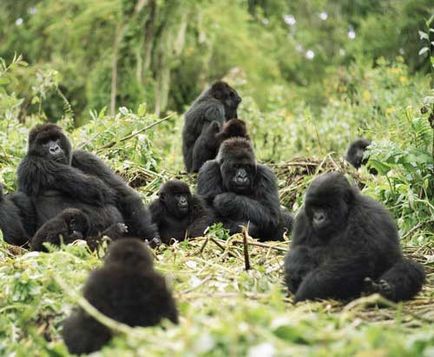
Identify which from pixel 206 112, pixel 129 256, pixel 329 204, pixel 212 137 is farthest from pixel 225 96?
pixel 129 256

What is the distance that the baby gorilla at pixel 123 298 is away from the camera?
4109 mm

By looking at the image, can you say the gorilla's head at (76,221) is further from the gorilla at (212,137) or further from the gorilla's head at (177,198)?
the gorilla at (212,137)

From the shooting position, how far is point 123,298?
4.12m

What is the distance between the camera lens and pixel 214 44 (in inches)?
904

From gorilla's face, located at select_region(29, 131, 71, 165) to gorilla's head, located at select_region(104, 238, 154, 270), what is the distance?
3669 mm

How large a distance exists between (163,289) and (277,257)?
2463 millimetres

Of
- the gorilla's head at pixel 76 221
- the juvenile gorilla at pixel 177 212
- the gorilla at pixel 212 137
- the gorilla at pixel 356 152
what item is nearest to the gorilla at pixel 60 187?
the juvenile gorilla at pixel 177 212

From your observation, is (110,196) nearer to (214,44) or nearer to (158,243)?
(158,243)

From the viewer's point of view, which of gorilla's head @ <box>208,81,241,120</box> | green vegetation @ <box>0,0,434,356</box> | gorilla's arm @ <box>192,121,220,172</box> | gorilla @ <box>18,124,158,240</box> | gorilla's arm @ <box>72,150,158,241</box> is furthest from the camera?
gorilla's head @ <box>208,81,241,120</box>

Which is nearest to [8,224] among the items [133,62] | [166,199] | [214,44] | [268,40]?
[166,199]

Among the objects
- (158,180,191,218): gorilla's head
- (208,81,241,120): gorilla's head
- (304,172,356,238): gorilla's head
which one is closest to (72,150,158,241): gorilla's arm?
(158,180,191,218): gorilla's head

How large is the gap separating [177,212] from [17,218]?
1.40m

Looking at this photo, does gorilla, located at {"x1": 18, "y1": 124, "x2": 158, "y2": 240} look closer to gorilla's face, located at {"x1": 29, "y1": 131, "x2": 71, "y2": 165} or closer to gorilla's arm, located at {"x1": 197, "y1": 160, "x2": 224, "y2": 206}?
gorilla's face, located at {"x1": 29, "y1": 131, "x2": 71, "y2": 165}

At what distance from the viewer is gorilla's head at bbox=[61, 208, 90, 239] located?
280 inches
